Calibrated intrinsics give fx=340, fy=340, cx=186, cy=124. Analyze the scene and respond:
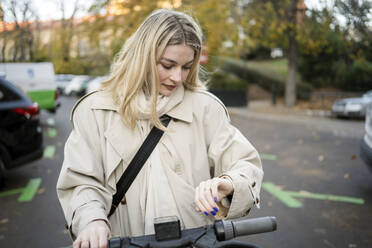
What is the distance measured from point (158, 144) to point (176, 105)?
24cm

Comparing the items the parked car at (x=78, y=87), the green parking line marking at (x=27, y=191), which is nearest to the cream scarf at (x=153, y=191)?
the green parking line marking at (x=27, y=191)

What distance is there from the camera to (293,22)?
51.3 ft

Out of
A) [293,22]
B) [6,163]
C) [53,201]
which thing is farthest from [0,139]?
[293,22]

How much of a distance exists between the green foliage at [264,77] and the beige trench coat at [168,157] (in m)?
20.0

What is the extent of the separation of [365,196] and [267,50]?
101 feet

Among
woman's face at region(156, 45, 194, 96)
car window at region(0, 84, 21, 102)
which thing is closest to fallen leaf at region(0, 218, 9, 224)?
car window at region(0, 84, 21, 102)

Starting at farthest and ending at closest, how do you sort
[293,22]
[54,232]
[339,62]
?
[339,62] → [293,22] → [54,232]

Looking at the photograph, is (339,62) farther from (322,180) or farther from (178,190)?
(178,190)

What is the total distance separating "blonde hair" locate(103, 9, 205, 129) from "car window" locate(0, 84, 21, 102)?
4.12 m

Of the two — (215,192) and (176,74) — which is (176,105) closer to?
(176,74)

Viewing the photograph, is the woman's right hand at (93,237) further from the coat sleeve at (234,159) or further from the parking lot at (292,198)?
the parking lot at (292,198)

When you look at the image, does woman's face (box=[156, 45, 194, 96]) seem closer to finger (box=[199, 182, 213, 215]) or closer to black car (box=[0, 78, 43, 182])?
finger (box=[199, 182, 213, 215])

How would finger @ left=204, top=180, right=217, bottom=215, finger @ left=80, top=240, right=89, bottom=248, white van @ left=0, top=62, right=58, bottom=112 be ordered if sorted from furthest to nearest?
white van @ left=0, top=62, right=58, bottom=112
finger @ left=204, top=180, right=217, bottom=215
finger @ left=80, top=240, right=89, bottom=248

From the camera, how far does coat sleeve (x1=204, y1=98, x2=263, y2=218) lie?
4.79 feet
